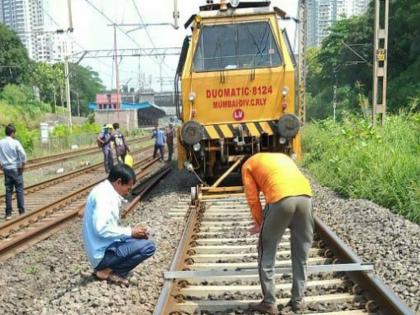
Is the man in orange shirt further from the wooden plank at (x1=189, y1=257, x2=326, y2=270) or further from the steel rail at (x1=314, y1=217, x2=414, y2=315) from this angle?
the wooden plank at (x1=189, y1=257, x2=326, y2=270)

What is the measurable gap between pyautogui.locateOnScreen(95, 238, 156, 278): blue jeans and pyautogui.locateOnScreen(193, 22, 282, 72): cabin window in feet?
18.2

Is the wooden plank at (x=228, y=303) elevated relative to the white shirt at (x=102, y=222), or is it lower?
lower

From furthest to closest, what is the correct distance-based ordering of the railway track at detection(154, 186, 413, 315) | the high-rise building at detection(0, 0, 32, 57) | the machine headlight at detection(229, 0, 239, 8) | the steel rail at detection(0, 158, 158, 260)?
the high-rise building at detection(0, 0, 32, 57)
the machine headlight at detection(229, 0, 239, 8)
the steel rail at detection(0, 158, 158, 260)
the railway track at detection(154, 186, 413, 315)

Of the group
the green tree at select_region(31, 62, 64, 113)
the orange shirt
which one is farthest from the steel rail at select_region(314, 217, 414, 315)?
the green tree at select_region(31, 62, 64, 113)

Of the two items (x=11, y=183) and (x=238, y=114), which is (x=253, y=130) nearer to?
(x=238, y=114)

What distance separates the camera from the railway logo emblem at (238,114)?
1002cm

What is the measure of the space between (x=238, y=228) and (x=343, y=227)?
1.48 m

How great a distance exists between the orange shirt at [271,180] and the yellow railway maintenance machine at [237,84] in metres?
5.35

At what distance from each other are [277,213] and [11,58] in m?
73.0

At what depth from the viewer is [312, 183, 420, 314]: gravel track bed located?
5000 mm

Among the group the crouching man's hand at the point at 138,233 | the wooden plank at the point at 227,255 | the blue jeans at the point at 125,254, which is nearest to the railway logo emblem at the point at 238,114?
the wooden plank at the point at 227,255

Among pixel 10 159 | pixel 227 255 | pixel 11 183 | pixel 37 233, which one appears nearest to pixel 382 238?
pixel 227 255

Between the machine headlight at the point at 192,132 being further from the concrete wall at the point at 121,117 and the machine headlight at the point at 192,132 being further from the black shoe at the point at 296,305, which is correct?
the concrete wall at the point at 121,117

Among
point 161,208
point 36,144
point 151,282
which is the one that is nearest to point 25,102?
point 36,144
